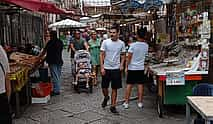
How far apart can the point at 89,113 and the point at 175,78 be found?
2.02m

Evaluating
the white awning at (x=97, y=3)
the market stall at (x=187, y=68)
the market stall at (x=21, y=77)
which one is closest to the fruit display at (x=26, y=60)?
the market stall at (x=21, y=77)

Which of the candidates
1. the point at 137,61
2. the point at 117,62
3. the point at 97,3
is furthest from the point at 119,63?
the point at 97,3

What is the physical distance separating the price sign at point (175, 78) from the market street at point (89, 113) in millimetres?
744

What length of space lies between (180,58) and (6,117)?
5012 mm

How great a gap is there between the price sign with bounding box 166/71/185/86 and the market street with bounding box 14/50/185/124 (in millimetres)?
744

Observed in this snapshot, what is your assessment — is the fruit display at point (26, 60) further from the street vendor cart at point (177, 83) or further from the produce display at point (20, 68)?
the street vendor cart at point (177, 83)

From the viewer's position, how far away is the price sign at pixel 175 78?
6.87 metres

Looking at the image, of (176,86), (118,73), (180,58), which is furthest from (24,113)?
(180,58)

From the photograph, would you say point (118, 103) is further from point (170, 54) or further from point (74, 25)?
point (74, 25)

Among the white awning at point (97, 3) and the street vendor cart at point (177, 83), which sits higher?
the white awning at point (97, 3)

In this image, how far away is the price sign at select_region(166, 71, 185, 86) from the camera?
6871mm

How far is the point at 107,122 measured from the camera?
6.81 m

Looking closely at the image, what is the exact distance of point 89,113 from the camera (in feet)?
24.8

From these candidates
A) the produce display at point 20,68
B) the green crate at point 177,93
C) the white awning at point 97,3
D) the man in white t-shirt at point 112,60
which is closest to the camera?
the produce display at point 20,68
